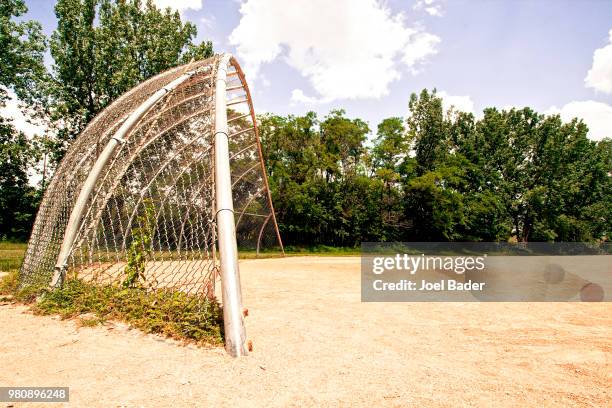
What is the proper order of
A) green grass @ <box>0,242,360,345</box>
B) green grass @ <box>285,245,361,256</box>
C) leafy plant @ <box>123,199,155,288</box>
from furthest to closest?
1. green grass @ <box>285,245,361,256</box>
2. leafy plant @ <box>123,199,155,288</box>
3. green grass @ <box>0,242,360,345</box>

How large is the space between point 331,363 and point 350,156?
2851cm

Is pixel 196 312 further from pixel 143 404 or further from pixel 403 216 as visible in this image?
pixel 403 216

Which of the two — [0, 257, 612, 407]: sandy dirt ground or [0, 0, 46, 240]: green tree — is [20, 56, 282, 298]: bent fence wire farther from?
[0, 0, 46, 240]: green tree

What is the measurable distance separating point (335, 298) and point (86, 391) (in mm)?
5300

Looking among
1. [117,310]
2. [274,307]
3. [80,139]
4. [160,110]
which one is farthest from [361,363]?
[80,139]

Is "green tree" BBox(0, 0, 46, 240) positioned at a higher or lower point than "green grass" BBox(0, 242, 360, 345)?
higher

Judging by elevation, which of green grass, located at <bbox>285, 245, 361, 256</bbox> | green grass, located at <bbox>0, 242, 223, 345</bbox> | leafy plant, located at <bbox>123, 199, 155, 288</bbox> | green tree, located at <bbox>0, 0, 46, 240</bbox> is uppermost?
green tree, located at <bbox>0, 0, 46, 240</bbox>

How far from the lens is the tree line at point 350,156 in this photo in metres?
19.9

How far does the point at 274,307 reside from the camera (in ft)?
20.8

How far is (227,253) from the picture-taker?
13.5ft

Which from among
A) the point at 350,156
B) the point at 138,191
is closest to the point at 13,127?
the point at 138,191

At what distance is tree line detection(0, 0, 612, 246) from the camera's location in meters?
19.9

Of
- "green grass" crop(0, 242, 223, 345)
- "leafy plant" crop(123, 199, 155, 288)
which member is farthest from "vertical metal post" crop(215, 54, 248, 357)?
"leafy plant" crop(123, 199, 155, 288)

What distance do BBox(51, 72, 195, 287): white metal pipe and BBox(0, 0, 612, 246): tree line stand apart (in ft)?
50.5
